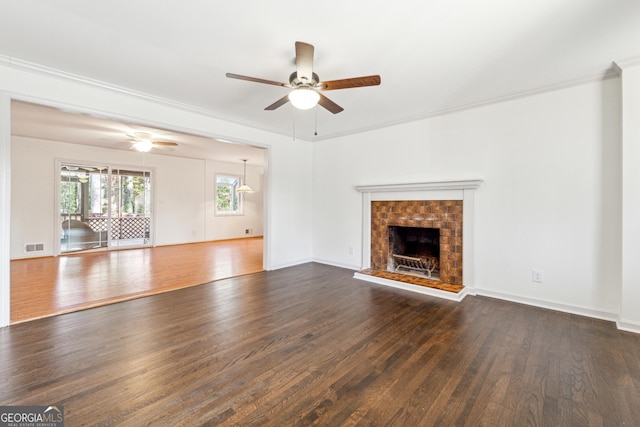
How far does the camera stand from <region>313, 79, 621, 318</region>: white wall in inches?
112

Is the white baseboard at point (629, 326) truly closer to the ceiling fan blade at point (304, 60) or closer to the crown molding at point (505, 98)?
the crown molding at point (505, 98)

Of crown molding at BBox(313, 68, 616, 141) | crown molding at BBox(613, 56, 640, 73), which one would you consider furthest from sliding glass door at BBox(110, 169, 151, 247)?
crown molding at BBox(613, 56, 640, 73)

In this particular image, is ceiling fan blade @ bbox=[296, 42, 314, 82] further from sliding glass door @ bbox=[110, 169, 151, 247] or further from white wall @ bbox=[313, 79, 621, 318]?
sliding glass door @ bbox=[110, 169, 151, 247]

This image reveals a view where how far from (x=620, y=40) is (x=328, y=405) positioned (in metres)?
3.63

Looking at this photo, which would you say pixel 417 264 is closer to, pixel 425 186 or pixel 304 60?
pixel 425 186

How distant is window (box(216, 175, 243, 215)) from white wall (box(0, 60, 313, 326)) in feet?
14.0

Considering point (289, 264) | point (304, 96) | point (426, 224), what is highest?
point (304, 96)

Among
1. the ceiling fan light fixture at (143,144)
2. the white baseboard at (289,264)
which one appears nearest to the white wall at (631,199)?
the white baseboard at (289,264)

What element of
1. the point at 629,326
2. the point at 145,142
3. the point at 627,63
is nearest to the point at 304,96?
the point at 627,63

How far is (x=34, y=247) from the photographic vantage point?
5.79 metres

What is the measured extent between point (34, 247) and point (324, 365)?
7.17 m

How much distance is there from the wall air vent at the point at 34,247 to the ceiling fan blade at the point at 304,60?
7.02m

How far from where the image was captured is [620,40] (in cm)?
229

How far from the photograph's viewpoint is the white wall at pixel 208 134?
8.74 ft
